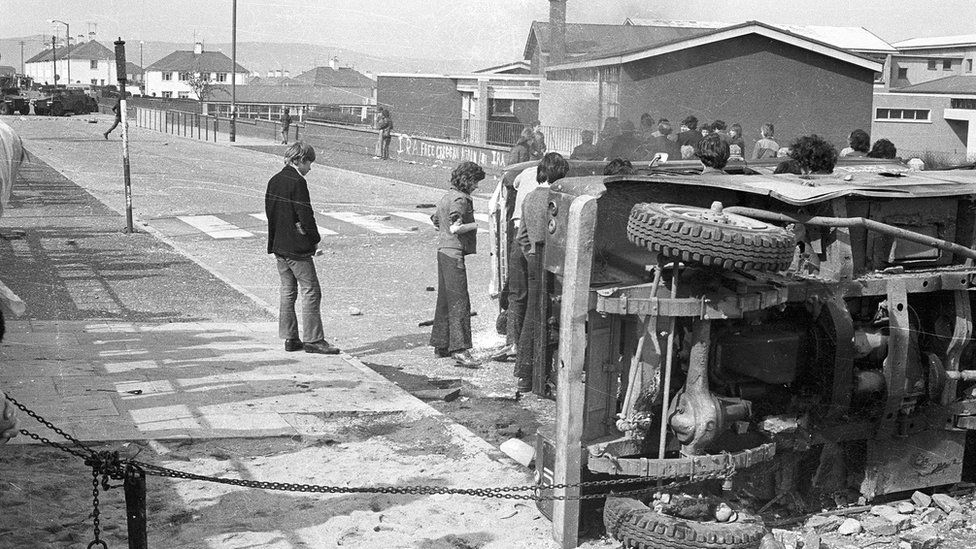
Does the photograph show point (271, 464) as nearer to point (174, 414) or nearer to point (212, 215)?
point (174, 414)

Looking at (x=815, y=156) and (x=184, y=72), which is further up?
(x=184, y=72)

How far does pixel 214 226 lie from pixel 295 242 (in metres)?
10.2

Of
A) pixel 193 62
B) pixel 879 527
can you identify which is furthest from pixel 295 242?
pixel 193 62

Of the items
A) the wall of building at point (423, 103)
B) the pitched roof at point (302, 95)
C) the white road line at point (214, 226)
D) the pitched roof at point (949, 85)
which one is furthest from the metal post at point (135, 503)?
the pitched roof at point (302, 95)

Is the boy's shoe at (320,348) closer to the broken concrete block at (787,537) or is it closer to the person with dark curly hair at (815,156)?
the person with dark curly hair at (815,156)

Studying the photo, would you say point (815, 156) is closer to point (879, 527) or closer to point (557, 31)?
point (879, 527)

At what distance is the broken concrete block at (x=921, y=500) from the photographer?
21.1ft

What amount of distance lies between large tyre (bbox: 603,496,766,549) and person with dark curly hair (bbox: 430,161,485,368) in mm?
4238

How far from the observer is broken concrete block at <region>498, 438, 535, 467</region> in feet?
22.7

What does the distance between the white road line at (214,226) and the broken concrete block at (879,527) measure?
13442 mm

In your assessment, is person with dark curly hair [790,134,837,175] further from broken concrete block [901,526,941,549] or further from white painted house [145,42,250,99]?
white painted house [145,42,250,99]

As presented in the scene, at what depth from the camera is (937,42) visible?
3200 cm

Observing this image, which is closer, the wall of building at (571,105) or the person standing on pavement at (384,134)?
the wall of building at (571,105)

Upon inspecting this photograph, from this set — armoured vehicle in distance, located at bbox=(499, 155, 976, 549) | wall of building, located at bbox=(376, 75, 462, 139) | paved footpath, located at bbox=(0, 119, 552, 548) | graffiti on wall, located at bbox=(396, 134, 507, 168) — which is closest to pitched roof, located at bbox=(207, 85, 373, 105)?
wall of building, located at bbox=(376, 75, 462, 139)
